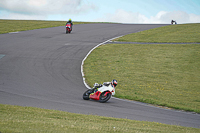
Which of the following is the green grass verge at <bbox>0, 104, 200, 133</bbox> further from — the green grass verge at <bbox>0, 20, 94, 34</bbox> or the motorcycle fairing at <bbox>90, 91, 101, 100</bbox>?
the green grass verge at <bbox>0, 20, 94, 34</bbox>

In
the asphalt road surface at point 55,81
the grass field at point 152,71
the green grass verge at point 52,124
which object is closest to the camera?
the green grass verge at point 52,124

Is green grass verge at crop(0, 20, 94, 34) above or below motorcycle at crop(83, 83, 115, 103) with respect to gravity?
above

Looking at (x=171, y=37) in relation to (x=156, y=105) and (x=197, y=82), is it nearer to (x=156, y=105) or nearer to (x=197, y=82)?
(x=197, y=82)

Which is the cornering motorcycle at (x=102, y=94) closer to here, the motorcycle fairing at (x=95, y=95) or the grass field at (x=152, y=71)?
the motorcycle fairing at (x=95, y=95)

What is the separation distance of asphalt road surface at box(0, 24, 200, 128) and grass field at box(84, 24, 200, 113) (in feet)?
4.91

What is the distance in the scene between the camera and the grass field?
16484 mm

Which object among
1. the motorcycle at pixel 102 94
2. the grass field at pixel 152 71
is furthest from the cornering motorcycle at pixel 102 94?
the grass field at pixel 152 71

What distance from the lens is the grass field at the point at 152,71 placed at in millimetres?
16484

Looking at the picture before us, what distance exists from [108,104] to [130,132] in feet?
20.0

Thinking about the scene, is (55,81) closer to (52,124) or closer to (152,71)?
(152,71)

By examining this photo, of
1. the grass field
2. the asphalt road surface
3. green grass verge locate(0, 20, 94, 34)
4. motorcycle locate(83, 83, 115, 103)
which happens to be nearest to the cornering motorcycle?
motorcycle locate(83, 83, 115, 103)

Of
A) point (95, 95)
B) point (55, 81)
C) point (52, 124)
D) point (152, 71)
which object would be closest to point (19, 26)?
point (152, 71)

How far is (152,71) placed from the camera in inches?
929

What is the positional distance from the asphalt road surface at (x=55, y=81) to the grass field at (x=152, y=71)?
58.9 inches
